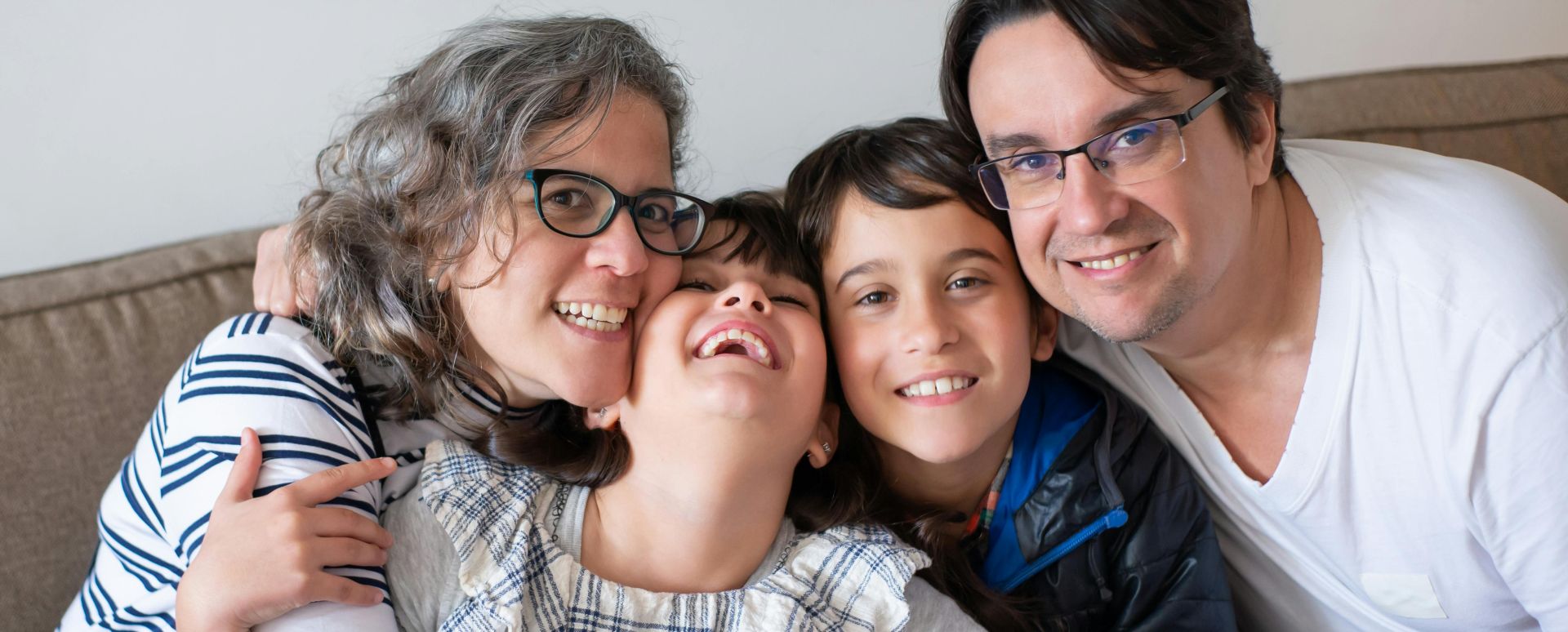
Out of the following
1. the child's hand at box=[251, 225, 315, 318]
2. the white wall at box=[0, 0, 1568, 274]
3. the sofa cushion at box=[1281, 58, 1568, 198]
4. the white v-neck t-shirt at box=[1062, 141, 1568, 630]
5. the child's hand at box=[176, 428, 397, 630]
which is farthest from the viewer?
the sofa cushion at box=[1281, 58, 1568, 198]

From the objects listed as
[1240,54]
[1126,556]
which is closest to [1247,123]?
[1240,54]

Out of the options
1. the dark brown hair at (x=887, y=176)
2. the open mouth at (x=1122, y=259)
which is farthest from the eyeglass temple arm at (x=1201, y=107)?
the dark brown hair at (x=887, y=176)

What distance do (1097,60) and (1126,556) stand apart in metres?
0.80

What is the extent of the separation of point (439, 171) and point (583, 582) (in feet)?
2.09

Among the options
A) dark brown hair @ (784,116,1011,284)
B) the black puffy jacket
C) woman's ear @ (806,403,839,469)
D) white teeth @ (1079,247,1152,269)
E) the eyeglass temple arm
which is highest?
the eyeglass temple arm

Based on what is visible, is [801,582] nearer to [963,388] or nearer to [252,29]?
[963,388]

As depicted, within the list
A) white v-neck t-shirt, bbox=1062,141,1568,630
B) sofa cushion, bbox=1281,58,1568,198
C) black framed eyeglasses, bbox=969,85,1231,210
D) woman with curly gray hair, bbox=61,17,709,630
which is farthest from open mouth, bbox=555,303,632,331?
sofa cushion, bbox=1281,58,1568,198

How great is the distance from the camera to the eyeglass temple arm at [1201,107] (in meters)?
1.52

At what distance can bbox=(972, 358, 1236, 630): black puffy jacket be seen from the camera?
170 centimetres

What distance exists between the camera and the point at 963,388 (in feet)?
5.35

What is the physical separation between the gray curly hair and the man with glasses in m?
0.59

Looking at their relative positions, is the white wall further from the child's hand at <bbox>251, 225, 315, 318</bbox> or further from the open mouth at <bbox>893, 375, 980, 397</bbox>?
the open mouth at <bbox>893, 375, 980, 397</bbox>

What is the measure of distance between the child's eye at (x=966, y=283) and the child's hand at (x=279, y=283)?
1003 mm

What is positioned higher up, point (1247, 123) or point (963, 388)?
point (1247, 123)
